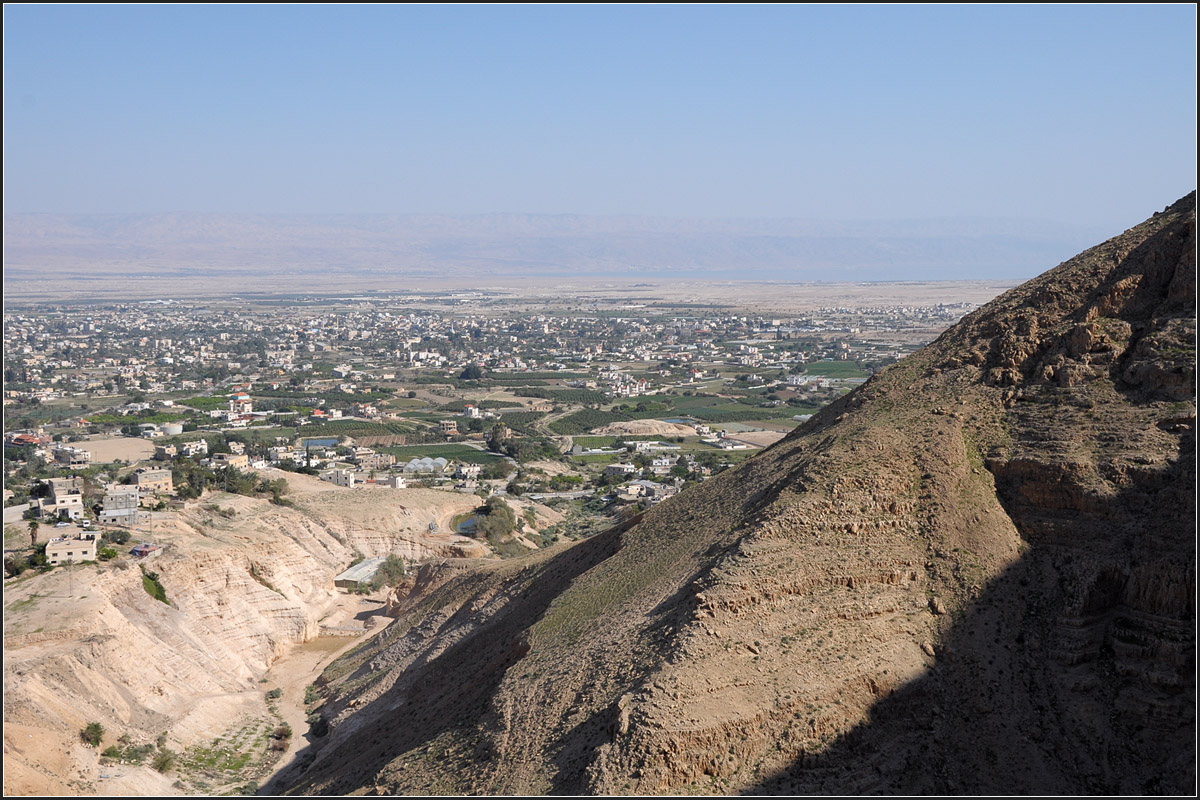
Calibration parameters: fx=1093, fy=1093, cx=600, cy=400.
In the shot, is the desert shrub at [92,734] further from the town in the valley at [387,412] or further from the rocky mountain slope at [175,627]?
the town in the valley at [387,412]

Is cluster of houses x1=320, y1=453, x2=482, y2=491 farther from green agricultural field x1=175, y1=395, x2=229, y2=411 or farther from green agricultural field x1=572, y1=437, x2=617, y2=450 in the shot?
green agricultural field x1=175, y1=395, x2=229, y2=411

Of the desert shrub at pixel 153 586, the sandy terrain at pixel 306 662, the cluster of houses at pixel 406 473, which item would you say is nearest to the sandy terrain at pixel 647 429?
the cluster of houses at pixel 406 473

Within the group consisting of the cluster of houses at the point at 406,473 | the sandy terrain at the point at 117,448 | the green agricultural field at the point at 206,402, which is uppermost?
the green agricultural field at the point at 206,402

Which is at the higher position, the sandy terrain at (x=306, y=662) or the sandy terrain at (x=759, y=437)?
the sandy terrain at (x=759, y=437)

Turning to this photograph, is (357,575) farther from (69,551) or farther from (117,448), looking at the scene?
(117,448)

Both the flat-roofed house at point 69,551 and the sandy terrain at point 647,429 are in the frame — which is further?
the sandy terrain at point 647,429

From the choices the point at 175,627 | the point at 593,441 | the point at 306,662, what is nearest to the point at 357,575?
the point at 306,662
